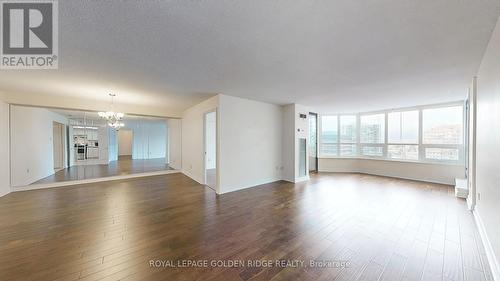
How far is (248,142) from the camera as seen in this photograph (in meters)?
5.11

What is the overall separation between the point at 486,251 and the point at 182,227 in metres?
3.86

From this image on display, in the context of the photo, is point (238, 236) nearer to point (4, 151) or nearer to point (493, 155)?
point (493, 155)

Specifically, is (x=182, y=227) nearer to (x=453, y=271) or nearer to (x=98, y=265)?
(x=98, y=265)

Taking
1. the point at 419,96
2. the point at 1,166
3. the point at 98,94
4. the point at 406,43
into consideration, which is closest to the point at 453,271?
the point at 406,43

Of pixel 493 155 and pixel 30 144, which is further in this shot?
pixel 30 144

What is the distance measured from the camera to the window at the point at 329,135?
773cm

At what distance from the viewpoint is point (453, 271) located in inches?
71.2

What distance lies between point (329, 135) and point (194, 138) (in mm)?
5651

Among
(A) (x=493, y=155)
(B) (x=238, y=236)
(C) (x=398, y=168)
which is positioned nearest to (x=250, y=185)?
(B) (x=238, y=236)

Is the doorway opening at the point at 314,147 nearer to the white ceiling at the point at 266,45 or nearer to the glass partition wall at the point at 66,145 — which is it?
the white ceiling at the point at 266,45

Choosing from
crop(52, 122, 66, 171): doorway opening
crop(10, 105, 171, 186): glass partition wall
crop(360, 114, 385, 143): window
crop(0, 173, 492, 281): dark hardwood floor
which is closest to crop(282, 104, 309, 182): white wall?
crop(0, 173, 492, 281): dark hardwood floor

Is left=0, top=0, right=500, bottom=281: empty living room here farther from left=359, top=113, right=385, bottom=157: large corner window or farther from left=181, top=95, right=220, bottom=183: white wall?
left=359, top=113, right=385, bottom=157: large corner window

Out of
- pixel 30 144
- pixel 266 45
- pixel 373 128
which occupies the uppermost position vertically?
pixel 266 45

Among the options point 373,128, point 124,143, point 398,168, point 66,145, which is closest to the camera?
point 398,168
